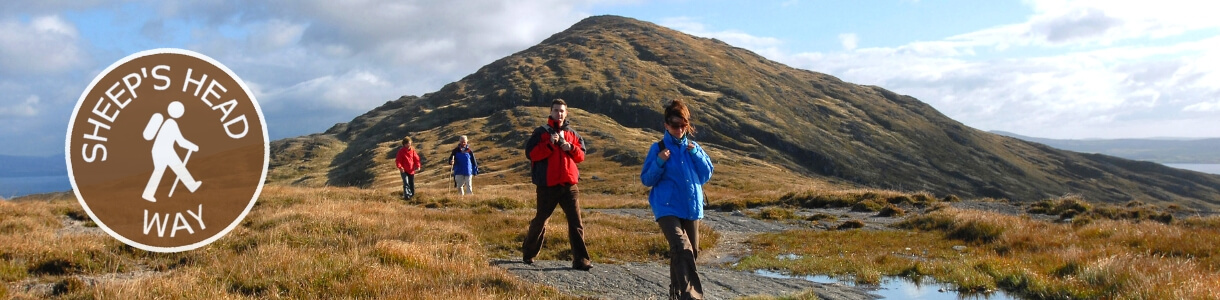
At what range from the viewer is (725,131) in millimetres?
120312

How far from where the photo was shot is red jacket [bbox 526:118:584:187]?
8992 mm

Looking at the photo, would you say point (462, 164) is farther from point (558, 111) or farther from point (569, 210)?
point (558, 111)

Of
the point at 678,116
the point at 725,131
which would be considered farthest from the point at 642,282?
the point at 725,131

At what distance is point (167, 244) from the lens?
19.6ft

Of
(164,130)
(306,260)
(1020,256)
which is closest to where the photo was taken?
(164,130)

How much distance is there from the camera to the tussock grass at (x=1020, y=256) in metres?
7.96

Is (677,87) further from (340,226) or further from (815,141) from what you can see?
(340,226)

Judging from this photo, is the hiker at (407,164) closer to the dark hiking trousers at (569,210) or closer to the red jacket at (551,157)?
the dark hiking trousers at (569,210)

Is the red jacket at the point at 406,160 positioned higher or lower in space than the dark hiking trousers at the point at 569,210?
higher

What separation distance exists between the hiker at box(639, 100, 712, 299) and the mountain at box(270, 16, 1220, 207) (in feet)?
205

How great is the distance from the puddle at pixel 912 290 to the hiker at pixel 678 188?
311 centimetres

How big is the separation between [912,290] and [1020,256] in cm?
357

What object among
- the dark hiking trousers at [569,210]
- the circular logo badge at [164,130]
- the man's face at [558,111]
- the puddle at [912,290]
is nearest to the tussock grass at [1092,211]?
the puddle at [912,290]

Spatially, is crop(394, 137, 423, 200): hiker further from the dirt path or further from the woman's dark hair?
the woman's dark hair
